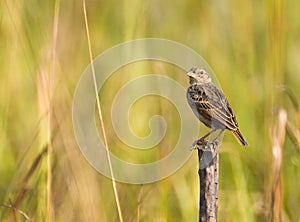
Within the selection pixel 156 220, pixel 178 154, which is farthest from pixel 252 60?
pixel 156 220

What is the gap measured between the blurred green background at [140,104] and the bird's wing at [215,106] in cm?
46

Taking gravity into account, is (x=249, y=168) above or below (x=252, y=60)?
below

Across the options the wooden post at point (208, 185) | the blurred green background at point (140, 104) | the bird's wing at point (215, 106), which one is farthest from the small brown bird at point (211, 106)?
the blurred green background at point (140, 104)

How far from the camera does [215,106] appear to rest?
156 inches

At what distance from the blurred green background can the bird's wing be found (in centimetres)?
46

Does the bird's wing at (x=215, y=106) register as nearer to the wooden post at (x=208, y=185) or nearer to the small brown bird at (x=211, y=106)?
the small brown bird at (x=211, y=106)

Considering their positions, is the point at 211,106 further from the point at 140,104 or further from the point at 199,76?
the point at 140,104

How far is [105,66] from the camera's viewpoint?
6.13 meters

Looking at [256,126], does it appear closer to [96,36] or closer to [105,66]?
[105,66]

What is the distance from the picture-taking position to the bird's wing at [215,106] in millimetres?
3936

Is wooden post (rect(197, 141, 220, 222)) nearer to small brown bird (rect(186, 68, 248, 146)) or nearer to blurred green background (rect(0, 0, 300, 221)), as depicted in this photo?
small brown bird (rect(186, 68, 248, 146))

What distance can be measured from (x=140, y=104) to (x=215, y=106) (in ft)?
7.40

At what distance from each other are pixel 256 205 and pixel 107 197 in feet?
2.47

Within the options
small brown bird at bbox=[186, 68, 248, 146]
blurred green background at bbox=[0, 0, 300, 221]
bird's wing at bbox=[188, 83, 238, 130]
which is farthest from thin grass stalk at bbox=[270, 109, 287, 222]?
bird's wing at bbox=[188, 83, 238, 130]
